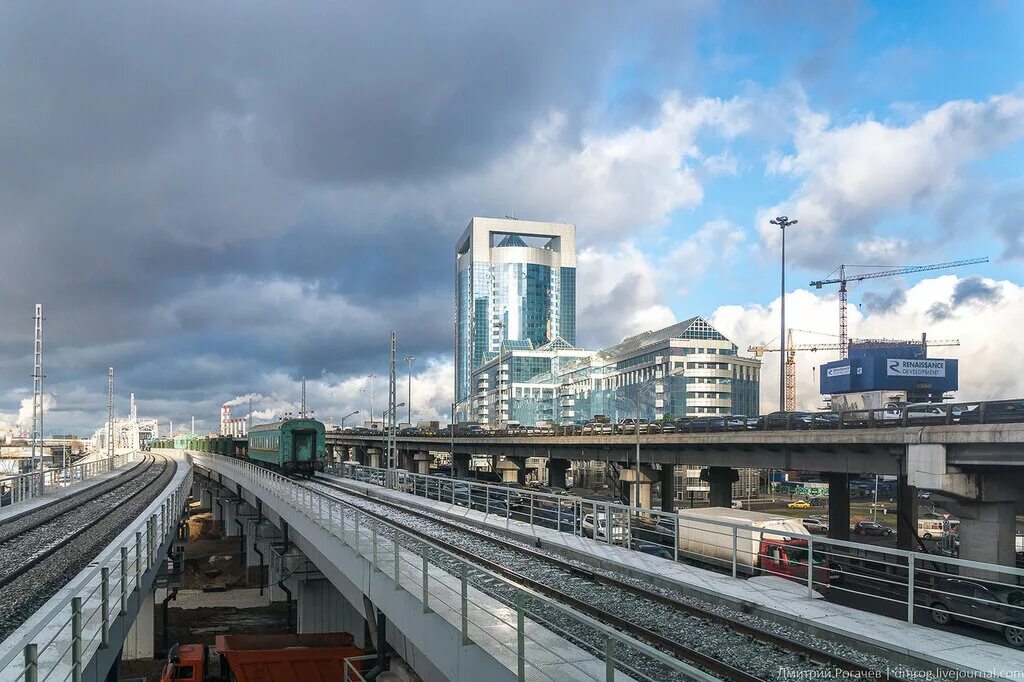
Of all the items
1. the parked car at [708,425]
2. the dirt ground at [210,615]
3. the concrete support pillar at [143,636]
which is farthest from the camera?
the parked car at [708,425]

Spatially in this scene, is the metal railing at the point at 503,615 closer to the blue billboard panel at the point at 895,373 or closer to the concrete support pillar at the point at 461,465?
the concrete support pillar at the point at 461,465

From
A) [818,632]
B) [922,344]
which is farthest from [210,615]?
[922,344]

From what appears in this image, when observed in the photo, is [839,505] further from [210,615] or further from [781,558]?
[210,615]

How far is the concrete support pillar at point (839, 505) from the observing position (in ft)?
115

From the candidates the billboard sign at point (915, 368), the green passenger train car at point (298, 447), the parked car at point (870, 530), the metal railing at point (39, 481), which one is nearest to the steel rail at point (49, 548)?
the metal railing at point (39, 481)

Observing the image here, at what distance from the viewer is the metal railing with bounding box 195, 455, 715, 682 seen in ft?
23.8

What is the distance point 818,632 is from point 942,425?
18483 millimetres

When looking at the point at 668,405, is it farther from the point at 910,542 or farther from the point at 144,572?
the point at 144,572

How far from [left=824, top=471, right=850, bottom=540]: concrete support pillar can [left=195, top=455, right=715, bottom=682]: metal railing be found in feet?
85.4

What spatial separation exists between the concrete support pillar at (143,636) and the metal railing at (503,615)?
20300mm

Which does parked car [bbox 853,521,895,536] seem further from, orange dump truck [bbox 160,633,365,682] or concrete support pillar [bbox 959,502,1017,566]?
orange dump truck [bbox 160,633,365,682]

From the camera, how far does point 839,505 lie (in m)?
35.3

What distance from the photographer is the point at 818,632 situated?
1020cm

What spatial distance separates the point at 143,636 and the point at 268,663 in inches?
488
